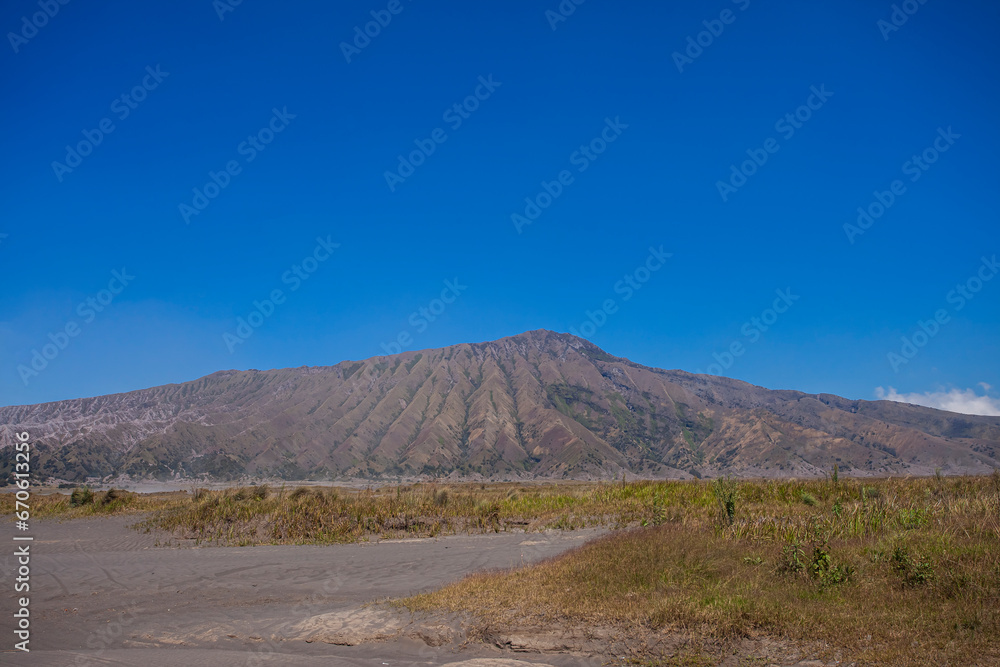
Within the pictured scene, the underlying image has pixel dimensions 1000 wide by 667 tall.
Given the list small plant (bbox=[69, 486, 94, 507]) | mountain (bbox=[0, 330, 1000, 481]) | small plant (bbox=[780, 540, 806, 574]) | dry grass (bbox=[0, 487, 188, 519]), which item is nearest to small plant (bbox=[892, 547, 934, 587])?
small plant (bbox=[780, 540, 806, 574])

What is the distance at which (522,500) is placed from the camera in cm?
2491

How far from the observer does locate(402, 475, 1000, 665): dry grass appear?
6887 millimetres

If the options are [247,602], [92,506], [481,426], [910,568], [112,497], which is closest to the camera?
[910,568]

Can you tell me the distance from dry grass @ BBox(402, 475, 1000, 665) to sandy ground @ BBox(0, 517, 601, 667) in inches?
47.9

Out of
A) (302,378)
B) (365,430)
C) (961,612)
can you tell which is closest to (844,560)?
(961,612)

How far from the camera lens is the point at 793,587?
8.56m

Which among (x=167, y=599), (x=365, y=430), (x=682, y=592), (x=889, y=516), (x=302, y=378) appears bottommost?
(x=167, y=599)

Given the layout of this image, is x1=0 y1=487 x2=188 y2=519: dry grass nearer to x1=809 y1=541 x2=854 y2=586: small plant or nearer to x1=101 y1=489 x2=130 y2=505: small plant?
x1=101 y1=489 x2=130 y2=505: small plant

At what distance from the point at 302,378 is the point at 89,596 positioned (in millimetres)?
161537

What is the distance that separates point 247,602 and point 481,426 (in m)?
121

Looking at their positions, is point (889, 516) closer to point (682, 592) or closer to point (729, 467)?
point (682, 592)

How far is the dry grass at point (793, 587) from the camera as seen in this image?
6.89 meters

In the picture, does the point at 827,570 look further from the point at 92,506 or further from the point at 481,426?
the point at 481,426

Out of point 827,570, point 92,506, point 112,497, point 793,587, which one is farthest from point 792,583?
point 112,497
